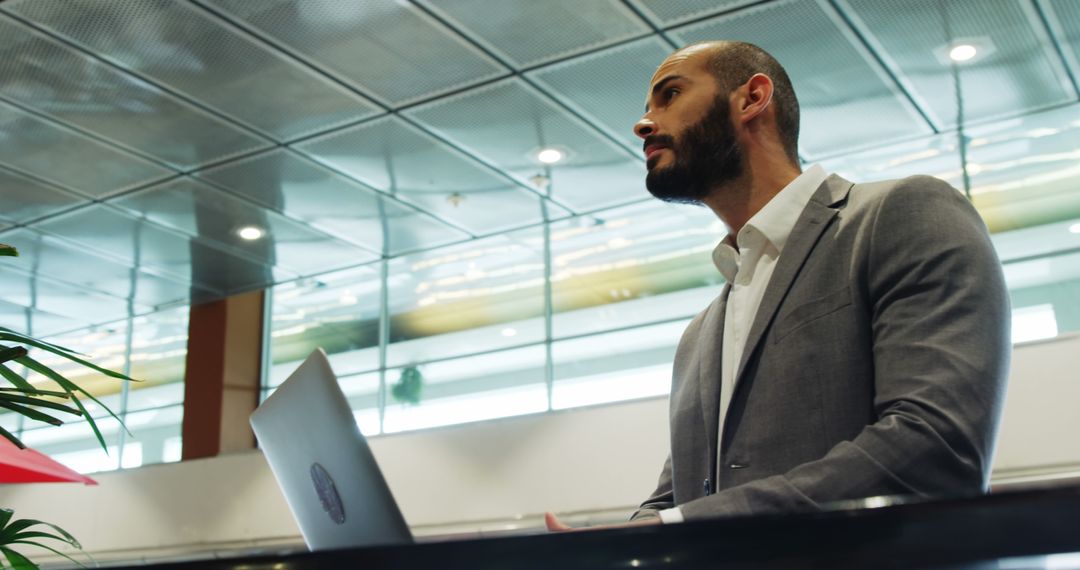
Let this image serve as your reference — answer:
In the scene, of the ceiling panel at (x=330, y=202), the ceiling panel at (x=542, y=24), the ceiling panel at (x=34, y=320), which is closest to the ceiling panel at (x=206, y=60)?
the ceiling panel at (x=330, y=202)

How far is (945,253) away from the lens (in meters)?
1.50

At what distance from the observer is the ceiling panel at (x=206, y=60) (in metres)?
6.38

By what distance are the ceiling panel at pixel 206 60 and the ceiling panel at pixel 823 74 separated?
8.61 feet

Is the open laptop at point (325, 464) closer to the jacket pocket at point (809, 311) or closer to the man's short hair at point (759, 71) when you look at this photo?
the jacket pocket at point (809, 311)

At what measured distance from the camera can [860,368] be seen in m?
1.61

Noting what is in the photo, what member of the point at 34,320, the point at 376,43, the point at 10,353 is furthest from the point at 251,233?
the point at 10,353

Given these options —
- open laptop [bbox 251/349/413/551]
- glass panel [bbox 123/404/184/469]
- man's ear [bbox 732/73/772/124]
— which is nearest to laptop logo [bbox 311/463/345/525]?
open laptop [bbox 251/349/413/551]

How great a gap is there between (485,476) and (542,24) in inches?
199

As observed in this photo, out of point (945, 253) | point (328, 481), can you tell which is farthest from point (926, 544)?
point (945, 253)

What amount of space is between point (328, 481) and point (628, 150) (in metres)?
7.55

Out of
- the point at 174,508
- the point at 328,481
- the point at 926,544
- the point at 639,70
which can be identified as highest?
the point at 639,70

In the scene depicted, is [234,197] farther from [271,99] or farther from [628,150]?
[628,150]

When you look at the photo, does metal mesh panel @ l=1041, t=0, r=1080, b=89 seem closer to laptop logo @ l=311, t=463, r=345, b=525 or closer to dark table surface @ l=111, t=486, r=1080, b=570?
laptop logo @ l=311, t=463, r=345, b=525

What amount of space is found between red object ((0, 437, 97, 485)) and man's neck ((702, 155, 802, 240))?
129 centimetres
